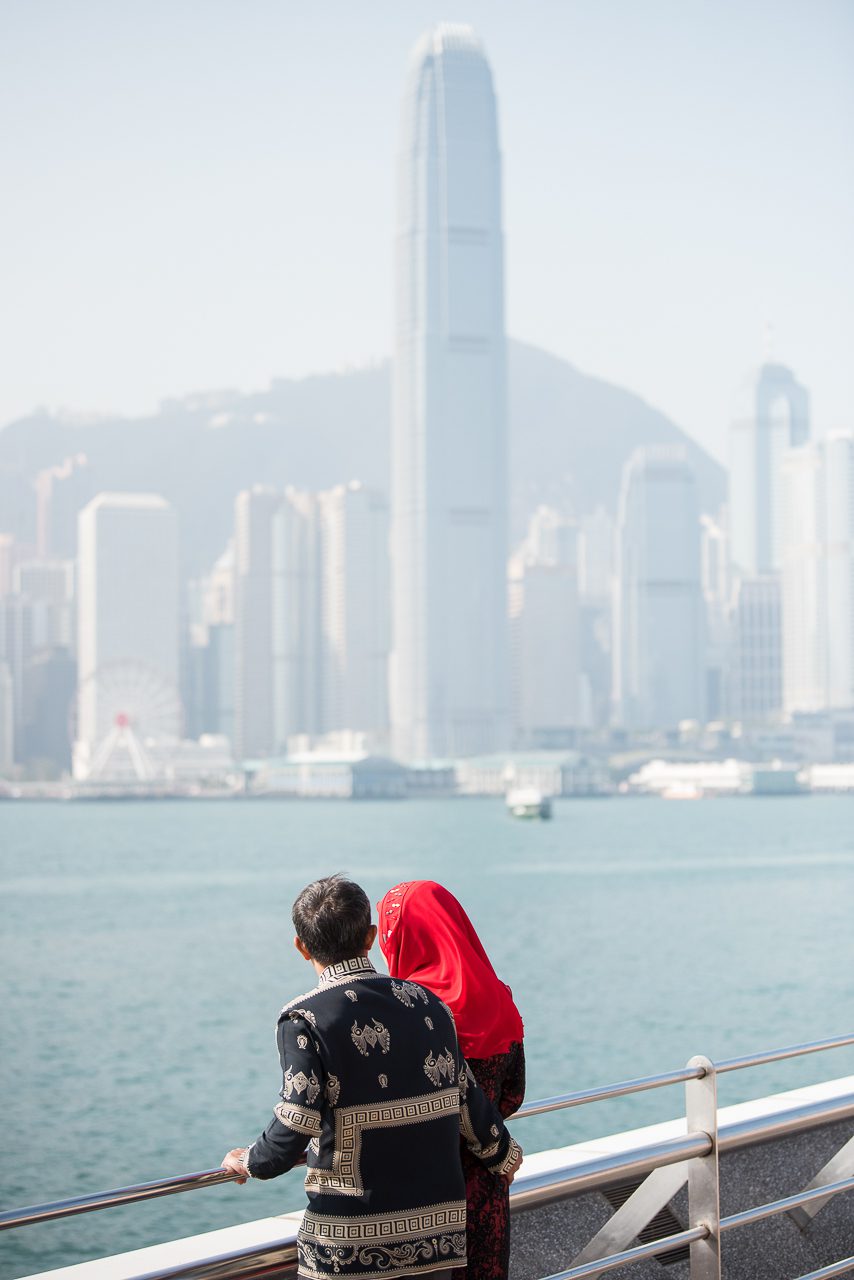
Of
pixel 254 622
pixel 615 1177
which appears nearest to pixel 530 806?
pixel 254 622

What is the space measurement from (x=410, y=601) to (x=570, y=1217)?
307 ft

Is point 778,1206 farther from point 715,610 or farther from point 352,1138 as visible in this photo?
point 715,610

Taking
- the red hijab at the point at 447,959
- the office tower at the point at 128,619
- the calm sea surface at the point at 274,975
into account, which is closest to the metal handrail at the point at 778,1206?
the red hijab at the point at 447,959

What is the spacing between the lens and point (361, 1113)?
4.70 feet

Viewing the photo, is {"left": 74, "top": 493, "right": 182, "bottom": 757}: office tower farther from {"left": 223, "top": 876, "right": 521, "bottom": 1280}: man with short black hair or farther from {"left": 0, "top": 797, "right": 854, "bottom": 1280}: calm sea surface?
{"left": 223, "top": 876, "right": 521, "bottom": 1280}: man with short black hair

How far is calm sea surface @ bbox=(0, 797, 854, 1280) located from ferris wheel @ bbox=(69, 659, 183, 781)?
81.2 ft

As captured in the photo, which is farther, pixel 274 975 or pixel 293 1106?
pixel 274 975

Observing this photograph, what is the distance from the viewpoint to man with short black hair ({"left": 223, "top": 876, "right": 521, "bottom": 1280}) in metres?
1.42

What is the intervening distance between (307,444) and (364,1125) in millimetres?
140970

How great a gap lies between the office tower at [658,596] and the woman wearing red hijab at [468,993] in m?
99.5

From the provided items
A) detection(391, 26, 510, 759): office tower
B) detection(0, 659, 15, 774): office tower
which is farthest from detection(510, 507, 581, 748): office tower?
detection(0, 659, 15, 774): office tower

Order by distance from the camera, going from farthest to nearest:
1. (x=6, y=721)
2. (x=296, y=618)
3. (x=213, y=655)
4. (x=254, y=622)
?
(x=296, y=618)
(x=254, y=622)
(x=213, y=655)
(x=6, y=721)

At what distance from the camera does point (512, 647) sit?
106750 mm

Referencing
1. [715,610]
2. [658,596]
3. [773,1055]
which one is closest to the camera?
[773,1055]
